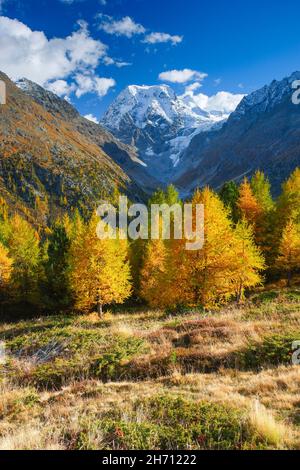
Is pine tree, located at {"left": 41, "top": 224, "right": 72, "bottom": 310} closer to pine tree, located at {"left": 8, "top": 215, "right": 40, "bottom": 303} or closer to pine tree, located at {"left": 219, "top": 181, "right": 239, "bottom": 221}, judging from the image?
pine tree, located at {"left": 8, "top": 215, "right": 40, "bottom": 303}

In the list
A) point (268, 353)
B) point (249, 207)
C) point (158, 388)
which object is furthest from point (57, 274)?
point (158, 388)

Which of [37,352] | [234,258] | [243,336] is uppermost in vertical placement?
[234,258]

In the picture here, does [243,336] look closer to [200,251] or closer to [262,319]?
[262,319]

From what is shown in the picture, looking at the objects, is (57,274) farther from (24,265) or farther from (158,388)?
(158,388)

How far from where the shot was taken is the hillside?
6.78 meters

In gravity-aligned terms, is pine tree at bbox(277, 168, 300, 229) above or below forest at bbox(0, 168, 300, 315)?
above

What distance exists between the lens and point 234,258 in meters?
24.5

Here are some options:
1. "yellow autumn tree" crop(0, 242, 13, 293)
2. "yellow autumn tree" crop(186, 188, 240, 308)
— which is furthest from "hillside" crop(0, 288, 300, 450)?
"yellow autumn tree" crop(0, 242, 13, 293)

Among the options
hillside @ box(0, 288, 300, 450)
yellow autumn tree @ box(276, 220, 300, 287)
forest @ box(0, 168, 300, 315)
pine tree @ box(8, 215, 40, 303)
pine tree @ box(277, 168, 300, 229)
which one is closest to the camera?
hillside @ box(0, 288, 300, 450)

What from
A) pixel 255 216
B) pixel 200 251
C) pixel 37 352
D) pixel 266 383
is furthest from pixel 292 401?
pixel 255 216

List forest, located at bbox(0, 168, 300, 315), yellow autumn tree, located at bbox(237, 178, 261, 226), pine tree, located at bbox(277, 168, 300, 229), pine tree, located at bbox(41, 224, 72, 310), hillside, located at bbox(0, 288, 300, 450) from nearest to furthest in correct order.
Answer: hillside, located at bbox(0, 288, 300, 450)
forest, located at bbox(0, 168, 300, 315)
pine tree, located at bbox(277, 168, 300, 229)
pine tree, located at bbox(41, 224, 72, 310)
yellow autumn tree, located at bbox(237, 178, 261, 226)

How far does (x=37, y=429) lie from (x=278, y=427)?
507 cm

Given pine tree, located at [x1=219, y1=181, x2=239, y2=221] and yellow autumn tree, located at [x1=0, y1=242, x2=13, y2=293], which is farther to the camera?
pine tree, located at [x1=219, y1=181, x2=239, y2=221]

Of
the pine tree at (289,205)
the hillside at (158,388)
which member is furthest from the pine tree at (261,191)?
the hillside at (158,388)
